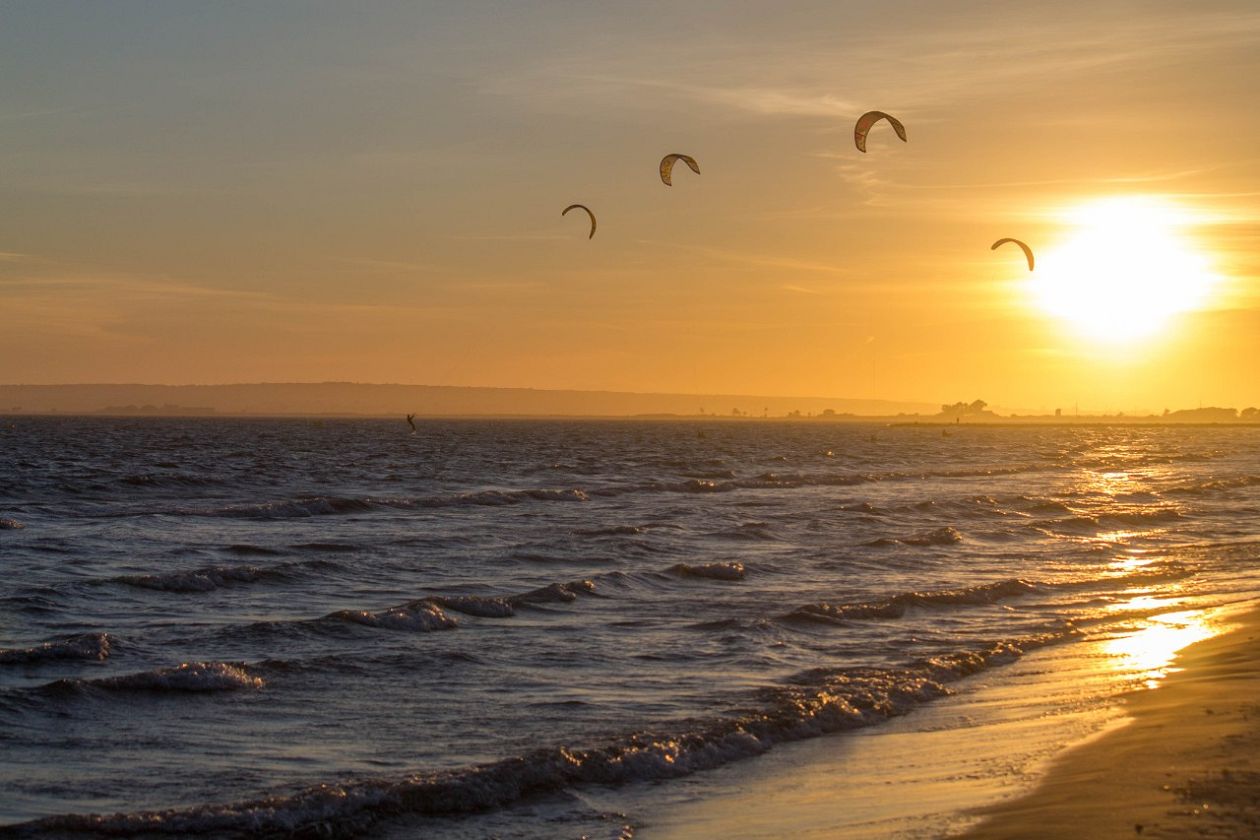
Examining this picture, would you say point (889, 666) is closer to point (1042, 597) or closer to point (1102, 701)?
point (1102, 701)

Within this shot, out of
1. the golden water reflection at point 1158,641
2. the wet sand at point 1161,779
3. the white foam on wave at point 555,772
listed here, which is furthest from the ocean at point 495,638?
the wet sand at point 1161,779

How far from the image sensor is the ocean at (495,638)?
1141 centimetres

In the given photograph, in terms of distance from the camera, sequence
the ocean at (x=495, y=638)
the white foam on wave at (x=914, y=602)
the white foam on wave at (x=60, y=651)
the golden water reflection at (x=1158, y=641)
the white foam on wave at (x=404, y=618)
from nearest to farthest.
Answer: the ocean at (x=495, y=638)
the white foam on wave at (x=60, y=651)
the golden water reflection at (x=1158, y=641)
the white foam on wave at (x=404, y=618)
the white foam on wave at (x=914, y=602)

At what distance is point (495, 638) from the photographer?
63.1 ft

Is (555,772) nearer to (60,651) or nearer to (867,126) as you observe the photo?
(60,651)

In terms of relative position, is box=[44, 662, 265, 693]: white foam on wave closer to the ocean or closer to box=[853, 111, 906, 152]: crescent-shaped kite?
the ocean

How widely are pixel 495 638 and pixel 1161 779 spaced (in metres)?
10.7

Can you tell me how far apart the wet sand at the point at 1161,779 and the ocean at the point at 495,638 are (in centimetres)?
173

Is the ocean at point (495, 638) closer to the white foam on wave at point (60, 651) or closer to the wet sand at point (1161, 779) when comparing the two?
the white foam on wave at point (60, 651)

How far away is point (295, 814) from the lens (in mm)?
10422

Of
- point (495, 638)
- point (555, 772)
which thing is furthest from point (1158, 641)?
point (555, 772)

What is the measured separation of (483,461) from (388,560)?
5466cm

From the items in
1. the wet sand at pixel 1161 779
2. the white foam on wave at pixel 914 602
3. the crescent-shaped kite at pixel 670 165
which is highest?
the crescent-shaped kite at pixel 670 165

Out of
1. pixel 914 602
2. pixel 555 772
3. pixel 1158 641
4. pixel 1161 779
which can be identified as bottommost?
pixel 555 772
